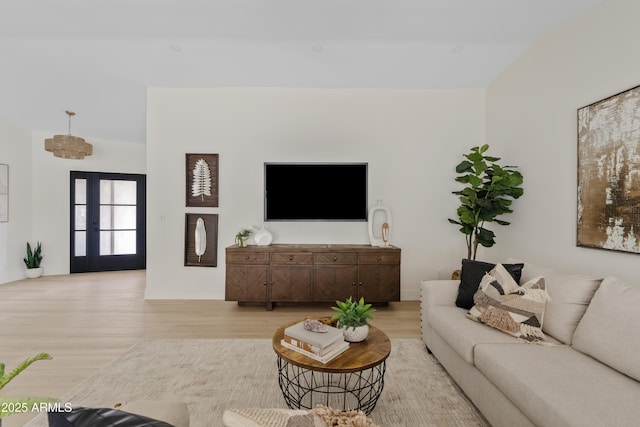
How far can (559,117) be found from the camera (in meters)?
2.68

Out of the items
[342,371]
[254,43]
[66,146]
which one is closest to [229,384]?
[342,371]

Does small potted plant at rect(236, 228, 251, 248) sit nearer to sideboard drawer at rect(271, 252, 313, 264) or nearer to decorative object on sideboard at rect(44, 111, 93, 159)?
sideboard drawer at rect(271, 252, 313, 264)

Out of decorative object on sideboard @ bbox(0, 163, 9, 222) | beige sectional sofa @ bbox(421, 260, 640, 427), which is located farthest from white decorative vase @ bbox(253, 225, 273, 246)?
decorative object on sideboard @ bbox(0, 163, 9, 222)

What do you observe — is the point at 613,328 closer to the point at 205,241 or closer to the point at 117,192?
the point at 205,241

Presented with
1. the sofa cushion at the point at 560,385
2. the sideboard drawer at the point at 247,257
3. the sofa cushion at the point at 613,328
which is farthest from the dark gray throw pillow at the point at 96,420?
the sideboard drawer at the point at 247,257

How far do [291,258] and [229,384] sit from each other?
169 centimetres

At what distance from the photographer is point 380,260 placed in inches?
141

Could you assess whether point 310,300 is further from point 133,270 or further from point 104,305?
point 133,270

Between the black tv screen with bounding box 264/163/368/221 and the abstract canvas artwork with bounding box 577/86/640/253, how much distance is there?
2.24m

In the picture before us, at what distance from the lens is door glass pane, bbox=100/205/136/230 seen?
5.87m

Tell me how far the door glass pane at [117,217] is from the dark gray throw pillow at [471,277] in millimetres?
6324

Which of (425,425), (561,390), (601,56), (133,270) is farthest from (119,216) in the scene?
(601,56)

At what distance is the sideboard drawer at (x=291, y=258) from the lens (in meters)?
3.59

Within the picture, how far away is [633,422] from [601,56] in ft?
8.29
